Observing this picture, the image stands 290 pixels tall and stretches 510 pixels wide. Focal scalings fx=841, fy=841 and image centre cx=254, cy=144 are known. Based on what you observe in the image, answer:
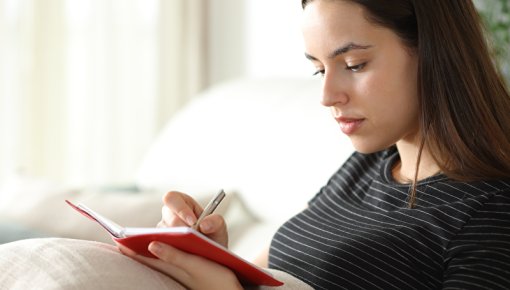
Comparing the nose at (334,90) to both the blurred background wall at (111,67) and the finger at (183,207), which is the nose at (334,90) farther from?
the blurred background wall at (111,67)

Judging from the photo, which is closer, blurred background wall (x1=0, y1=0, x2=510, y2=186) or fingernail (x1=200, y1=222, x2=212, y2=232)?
fingernail (x1=200, y1=222, x2=212, y2=232)

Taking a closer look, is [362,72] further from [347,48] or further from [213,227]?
[213,227]

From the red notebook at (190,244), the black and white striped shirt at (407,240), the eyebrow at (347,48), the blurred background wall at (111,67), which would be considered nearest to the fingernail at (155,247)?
the red notebook at (190,244)

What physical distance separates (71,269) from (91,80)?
2599mm

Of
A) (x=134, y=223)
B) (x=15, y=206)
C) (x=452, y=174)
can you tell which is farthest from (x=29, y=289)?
(x=15, y=206)

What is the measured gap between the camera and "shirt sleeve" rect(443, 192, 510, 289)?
1146 mm

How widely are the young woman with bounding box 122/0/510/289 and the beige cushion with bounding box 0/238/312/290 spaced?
0.17 meters

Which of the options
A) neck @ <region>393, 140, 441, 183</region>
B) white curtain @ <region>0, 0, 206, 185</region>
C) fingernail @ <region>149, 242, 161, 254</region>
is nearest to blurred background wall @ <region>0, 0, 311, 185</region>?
white curtain @ <region>0, 0, 206, 185</region>

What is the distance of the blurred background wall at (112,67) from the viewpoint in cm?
339

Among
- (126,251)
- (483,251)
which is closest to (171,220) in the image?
(126,251)

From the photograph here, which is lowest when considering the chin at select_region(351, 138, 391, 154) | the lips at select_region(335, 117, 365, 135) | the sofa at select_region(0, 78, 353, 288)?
the sofa at select_region(0, 78, 353, 288)

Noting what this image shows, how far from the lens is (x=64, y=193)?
2.41m

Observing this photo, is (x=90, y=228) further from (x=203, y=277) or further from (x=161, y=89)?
(x=161, y=89)

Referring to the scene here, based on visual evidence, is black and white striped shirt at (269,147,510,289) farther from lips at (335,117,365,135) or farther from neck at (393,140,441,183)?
lips at (335,117,365,135)
